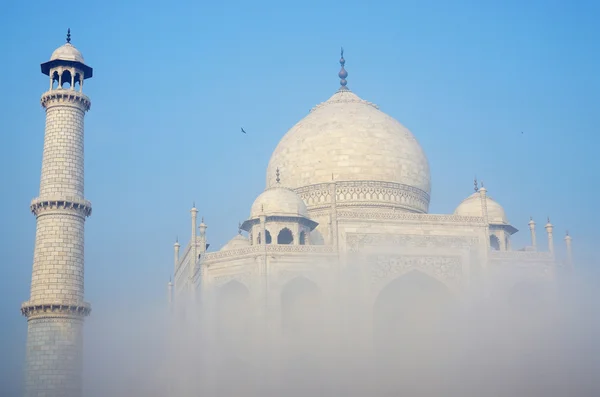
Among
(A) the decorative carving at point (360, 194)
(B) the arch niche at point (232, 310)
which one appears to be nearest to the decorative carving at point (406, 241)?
(B) the arch niche at point (232, 310)

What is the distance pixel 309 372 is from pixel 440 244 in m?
5.67

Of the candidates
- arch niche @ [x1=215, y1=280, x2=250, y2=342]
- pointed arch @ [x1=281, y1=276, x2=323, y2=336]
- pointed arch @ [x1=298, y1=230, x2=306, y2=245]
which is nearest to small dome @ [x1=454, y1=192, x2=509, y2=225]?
pointed arch @ [x1=298, y1=230, x2=306, y2=245]

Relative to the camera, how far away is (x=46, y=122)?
23656 mm

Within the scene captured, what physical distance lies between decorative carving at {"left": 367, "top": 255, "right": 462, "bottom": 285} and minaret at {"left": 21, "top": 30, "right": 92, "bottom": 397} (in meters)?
8.58

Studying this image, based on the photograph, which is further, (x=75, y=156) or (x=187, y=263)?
(x=187, y=263)

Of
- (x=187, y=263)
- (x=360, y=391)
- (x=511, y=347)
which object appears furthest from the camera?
(x=187, y=263)

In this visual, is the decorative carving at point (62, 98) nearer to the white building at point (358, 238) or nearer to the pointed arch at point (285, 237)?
the white building at point (358, 238)

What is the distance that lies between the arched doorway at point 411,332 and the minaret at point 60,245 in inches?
330

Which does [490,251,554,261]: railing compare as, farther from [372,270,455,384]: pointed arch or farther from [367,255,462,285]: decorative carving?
[372,270,455,384]: pointed arch

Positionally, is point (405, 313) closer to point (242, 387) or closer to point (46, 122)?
point (242, 387)

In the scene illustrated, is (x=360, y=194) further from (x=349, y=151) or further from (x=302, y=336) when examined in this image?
(x=302, y=336)

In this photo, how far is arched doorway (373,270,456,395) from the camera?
85.0ft

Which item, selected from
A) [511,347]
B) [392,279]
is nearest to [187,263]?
[392,279]

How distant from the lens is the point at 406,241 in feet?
92.5
